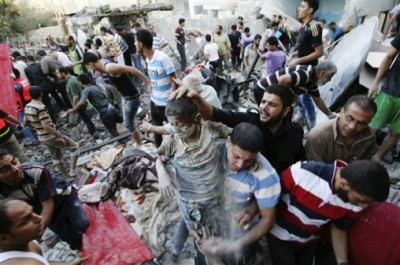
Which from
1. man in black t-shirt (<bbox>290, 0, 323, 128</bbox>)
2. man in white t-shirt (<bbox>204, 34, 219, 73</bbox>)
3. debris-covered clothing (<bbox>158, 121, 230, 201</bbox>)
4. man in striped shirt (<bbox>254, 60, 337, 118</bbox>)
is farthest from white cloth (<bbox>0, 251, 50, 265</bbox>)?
man in white t-shirt (<bbox>204, 34, 219, 73</bbox>)

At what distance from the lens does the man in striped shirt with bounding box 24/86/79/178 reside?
3.68 metres

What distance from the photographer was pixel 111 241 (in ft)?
9.20

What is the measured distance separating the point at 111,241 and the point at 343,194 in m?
2.42

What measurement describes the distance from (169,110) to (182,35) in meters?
8.78

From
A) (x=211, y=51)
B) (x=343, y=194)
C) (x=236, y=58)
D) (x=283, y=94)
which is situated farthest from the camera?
(x=236, y=58)

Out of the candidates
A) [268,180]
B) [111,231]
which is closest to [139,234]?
[111,231]

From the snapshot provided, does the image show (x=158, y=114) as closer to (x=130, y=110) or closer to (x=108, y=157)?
(x=130, y=110)

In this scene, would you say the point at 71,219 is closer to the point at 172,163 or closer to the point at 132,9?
the point at 172,163

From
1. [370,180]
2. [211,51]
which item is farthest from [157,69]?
[211,51]

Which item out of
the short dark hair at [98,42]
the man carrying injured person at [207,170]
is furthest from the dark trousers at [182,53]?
the man carrying injured person at [207,170]

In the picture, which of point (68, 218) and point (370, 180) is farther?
point (68, 218)

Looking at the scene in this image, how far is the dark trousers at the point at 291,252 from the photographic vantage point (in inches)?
75.2

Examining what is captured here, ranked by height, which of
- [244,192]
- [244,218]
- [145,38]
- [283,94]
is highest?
[145,38]

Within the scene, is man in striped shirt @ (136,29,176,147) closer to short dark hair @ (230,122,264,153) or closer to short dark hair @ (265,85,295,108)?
short dark hair @ (265,85,295,108)
